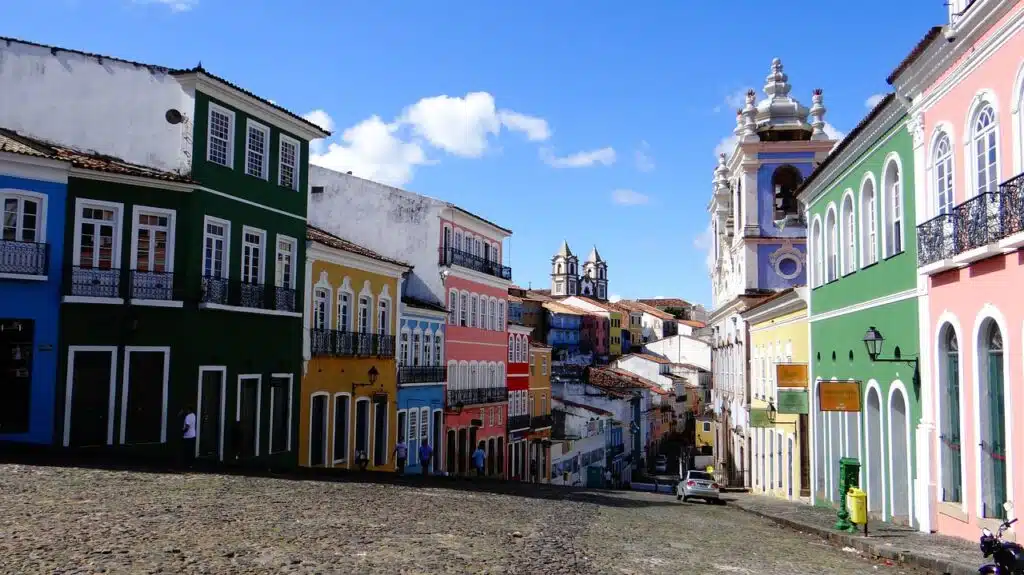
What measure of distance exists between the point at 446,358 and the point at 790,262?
15.2 m

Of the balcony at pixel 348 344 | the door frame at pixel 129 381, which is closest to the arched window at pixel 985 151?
the door frame at pixel 129 381

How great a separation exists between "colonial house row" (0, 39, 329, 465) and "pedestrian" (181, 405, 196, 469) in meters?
0.64

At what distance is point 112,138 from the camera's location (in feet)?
73.9

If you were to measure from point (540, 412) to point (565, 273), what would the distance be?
355ft

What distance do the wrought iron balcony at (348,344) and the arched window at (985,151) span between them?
18.2m

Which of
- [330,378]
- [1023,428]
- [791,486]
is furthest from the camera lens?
[791,486]

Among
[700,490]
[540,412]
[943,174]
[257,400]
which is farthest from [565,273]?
[943,174]

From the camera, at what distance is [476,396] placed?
42.5 metres

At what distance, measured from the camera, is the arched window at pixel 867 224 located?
64.9 feet

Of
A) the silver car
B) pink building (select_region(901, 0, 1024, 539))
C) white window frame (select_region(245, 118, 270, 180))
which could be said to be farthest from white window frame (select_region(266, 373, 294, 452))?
pink building (select_region(901, 0, 1024, 539))

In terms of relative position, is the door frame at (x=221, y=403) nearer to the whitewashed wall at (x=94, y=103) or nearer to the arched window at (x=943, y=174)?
the whitewashed wall at (x=94, y=103)

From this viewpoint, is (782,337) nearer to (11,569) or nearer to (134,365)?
(134,365)

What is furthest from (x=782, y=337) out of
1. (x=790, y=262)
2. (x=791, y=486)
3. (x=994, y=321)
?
(x=994, y=321)

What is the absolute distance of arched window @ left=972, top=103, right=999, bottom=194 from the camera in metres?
13.5
